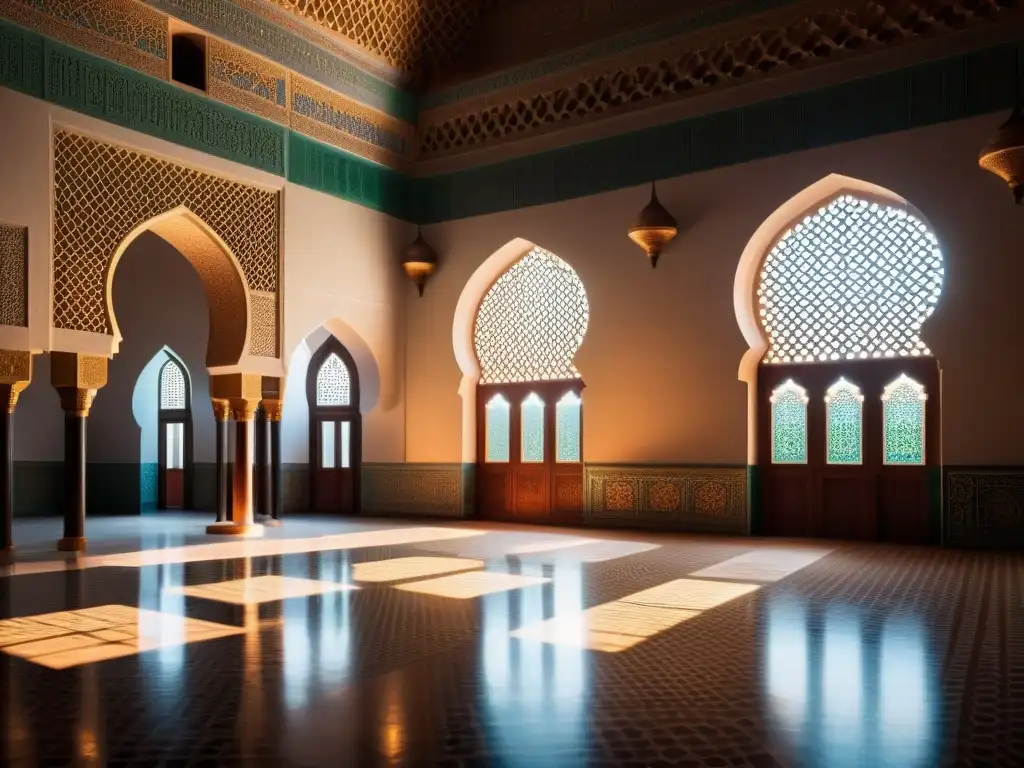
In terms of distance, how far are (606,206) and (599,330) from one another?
101 cm

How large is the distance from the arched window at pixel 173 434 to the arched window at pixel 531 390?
3.71 metres

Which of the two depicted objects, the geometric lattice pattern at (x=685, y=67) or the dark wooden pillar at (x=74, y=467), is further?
the geometric lattice pattern at (x=685, y=67)

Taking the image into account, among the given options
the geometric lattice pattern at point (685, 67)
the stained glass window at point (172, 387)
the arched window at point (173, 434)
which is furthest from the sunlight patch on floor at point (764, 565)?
the stained glass window at point (172, 387)

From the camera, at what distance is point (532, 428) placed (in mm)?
8258

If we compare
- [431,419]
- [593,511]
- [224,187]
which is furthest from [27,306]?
[593,511]

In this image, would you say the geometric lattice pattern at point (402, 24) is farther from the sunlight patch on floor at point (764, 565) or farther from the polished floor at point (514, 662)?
the sunlight patch on floor at point (764, 565)

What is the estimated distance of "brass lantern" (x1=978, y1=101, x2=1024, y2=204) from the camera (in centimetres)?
533

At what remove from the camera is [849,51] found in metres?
6.37

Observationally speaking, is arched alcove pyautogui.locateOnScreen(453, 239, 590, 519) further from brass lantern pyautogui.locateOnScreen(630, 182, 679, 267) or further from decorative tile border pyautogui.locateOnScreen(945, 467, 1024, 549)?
decorative tile border pyautogui.locateOnScreen(945, 467, 1024, 549)

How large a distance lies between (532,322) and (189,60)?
347cm

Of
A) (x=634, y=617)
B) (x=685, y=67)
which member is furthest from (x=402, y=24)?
(x=634, y=617)

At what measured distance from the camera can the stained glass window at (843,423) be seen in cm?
662

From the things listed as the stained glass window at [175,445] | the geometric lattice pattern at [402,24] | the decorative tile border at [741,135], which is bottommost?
the stained glass window at [175,445]

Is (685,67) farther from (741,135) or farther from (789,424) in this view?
(789,424)
